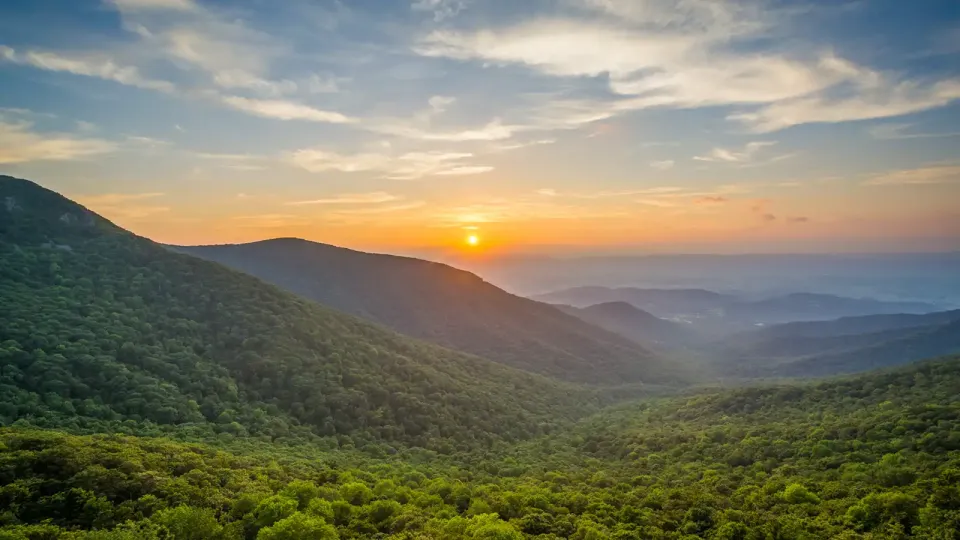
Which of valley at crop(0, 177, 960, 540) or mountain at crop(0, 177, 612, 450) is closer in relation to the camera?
valley at crop(0, 177, 960, 540)

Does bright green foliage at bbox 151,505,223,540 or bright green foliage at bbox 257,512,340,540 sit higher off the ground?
bright green foliage at bbox 151,505,223,540

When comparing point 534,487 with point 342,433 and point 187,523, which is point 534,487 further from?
point 342,433

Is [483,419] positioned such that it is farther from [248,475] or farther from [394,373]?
[248,475]

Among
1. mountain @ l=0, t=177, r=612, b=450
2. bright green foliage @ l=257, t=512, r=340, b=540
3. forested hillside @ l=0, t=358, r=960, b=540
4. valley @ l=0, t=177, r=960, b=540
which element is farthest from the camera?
mountain @ l=0, t=177, r=612, b=450

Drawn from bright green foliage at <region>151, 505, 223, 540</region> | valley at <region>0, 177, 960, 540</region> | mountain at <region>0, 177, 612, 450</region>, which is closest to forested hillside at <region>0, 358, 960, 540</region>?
bright green foliage at <region>151, 505, 223, 540</region>

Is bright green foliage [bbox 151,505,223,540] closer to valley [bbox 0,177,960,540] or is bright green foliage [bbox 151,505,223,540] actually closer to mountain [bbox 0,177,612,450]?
valley [bbox 0,177,960,540]

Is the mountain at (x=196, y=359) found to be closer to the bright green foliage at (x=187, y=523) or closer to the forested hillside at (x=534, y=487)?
the forested hillside at (x=534, y=487)

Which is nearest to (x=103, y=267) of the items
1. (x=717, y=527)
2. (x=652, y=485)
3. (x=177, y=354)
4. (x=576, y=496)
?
(x=177, y=354)

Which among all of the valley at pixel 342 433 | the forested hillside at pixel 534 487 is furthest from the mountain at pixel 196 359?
the forested hillside at pixel 534 487
